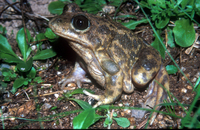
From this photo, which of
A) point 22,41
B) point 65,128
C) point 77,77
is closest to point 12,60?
point 22,41

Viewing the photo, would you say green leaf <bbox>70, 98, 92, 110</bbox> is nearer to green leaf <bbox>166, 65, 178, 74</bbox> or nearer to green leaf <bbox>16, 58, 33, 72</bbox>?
green leaf <bbox>16, 58, 33, 72</bbox>

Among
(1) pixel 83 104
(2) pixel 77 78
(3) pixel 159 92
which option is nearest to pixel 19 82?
(2) pixel 77 78

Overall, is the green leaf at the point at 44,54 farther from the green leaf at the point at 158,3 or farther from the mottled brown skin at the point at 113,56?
the green leaf at the point at 158,3

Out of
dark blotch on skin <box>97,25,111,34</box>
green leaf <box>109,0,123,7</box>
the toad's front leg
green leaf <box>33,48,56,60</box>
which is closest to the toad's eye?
dark blotch on skin <box>97,25,111,34</box>

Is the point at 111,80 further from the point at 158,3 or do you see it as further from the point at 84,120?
the point at 158,3

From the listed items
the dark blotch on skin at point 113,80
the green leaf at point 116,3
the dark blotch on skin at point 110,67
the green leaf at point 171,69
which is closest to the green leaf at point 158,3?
the green leaf at point 116,3

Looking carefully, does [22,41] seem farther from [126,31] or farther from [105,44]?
[126,31]
